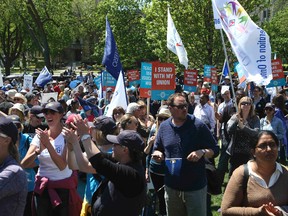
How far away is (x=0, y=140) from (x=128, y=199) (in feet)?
3.66

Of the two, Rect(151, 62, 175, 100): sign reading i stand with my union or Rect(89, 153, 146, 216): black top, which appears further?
Rect(151, 62, 175, 100): sign reading i stand with my union

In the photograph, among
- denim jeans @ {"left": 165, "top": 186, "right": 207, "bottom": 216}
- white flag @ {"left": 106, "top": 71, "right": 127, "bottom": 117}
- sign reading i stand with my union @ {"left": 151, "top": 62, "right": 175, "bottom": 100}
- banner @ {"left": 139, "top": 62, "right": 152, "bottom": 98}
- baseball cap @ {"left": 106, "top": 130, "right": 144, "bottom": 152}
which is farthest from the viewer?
banner @ {"left": 139, "top": 62, "right": 152, "bottom": 98}

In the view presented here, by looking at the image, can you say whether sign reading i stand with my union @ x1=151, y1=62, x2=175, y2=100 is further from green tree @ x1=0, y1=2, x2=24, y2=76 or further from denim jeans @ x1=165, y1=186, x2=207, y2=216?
green tree @ x1=0, y1=2, x2=24, y2=76

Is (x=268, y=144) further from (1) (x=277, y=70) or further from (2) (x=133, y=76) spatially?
(2) (x=133, y=76)

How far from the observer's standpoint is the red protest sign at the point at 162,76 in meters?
9.12

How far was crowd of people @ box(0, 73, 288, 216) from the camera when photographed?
10.5 ft

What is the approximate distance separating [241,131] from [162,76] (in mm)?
3240

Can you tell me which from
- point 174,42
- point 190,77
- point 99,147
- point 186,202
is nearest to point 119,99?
point 99,147

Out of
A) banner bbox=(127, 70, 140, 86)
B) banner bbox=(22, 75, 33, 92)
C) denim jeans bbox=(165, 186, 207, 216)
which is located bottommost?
denim jeans bbox=(165, 186, 207, 216)

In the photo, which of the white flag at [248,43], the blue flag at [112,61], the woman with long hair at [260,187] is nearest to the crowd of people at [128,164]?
the woman with long hair at [260,187]

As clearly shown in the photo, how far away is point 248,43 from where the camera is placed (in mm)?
7160

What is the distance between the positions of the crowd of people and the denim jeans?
1 cm

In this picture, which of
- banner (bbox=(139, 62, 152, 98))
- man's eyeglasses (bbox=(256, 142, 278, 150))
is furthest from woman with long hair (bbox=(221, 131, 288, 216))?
Result: banner (bbox=(139, 62, 152, 98))

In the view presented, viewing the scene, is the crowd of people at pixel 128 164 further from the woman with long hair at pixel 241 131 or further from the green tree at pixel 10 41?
the green tree at pixel 10 41
